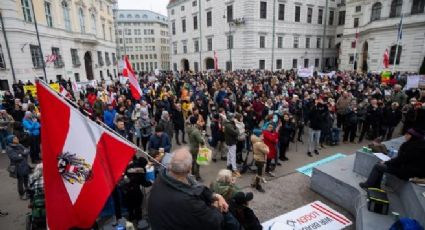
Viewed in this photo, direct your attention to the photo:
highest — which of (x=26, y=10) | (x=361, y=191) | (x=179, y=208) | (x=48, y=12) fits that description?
(x=48, y=12)

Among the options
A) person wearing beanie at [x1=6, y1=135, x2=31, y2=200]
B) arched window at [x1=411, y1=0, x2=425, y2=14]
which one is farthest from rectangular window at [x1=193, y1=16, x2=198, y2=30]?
person wearing beanie at [x1=6, y1=135, x2=31, y2=200]

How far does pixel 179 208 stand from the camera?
7.29 ft

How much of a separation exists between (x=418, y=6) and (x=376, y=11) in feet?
18.6

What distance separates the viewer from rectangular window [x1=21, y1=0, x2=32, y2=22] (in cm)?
2170

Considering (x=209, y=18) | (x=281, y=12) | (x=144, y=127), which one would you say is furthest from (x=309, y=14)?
(x=144, y=127)

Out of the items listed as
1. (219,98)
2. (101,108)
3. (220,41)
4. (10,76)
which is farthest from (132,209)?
(220,41)

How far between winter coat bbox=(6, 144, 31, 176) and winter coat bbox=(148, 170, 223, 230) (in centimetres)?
512

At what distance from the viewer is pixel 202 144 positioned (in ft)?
21.6

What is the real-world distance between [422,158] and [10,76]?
26443 mm

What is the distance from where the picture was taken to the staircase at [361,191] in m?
4.30

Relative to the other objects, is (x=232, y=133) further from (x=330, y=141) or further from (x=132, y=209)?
(x=330, y=141)

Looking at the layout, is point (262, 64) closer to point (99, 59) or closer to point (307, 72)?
point (307, 72)

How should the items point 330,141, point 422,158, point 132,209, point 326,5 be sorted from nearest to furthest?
point 422,158, point 132,209, point 330,141, point 326,5

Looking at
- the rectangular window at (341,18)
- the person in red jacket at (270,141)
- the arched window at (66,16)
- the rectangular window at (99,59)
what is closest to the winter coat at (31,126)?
the person in red jacket at (270,141)
